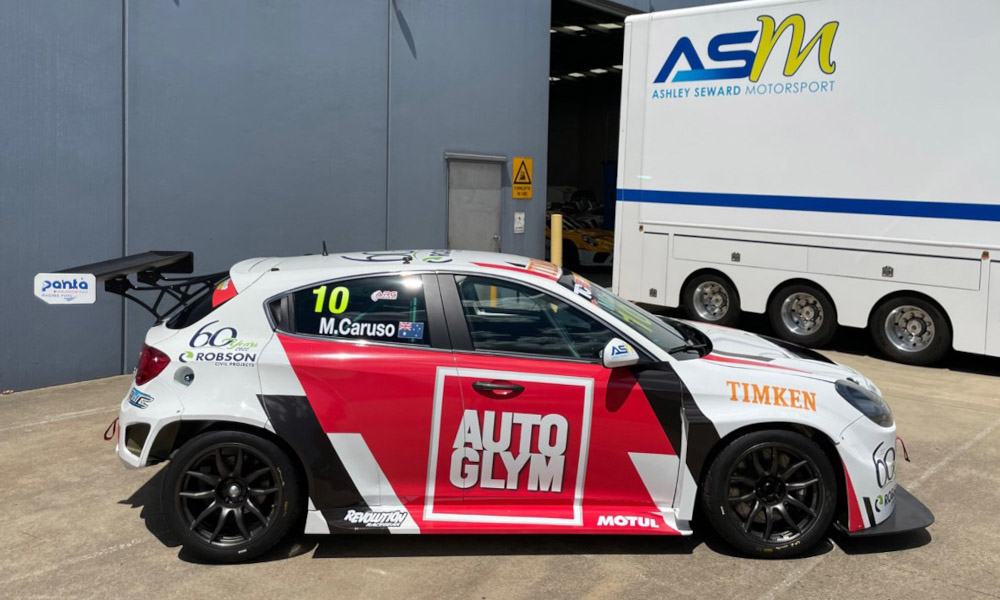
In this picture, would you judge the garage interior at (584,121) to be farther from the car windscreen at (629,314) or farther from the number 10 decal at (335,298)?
the number 10 decal at (335,298)

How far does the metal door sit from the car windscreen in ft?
20.8

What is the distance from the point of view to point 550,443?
432 cm

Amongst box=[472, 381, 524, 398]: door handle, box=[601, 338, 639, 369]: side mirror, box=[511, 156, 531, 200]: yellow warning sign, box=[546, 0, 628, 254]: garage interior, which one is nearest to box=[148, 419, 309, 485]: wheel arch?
box=[472, 381, 524, 398]: door handle

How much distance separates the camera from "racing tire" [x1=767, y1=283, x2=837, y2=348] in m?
10.4

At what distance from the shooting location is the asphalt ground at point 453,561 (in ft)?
13.4

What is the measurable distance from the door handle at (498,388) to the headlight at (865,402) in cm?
168

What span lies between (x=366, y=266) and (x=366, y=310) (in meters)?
0.29

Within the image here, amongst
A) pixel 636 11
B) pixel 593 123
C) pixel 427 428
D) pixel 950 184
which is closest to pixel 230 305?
pixel 427 428

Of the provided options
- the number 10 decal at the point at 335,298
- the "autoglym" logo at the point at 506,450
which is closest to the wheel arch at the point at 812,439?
the "autoglym" logo at the point at 506,450

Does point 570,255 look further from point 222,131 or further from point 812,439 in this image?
point 812,439

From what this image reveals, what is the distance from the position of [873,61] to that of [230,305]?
804 cm

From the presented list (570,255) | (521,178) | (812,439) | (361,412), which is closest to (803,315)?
(521,178)

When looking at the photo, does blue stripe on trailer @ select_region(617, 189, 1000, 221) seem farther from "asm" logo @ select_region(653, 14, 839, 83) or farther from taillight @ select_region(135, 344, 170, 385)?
taillight @ select_region(135, 344, 170, 385)

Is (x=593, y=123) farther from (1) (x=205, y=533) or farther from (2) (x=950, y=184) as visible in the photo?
(1) (x=205, y=533)
